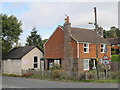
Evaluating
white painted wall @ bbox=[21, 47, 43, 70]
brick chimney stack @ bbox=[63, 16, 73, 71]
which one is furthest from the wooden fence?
white painted wall @ bbox=[21, 47, 43, 70]

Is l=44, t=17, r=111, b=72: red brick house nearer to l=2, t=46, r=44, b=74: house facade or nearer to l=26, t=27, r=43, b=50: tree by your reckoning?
l=2, t=46, r=44, b=74: house facade

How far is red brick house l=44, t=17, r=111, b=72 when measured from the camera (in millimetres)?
34625

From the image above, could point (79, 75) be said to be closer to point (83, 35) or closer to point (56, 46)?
point (56, 46)

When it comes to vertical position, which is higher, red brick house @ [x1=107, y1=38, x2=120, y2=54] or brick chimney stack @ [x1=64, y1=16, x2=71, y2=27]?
brick chimney stack @ [x1=64, y1=16, x2=71, y2=27]

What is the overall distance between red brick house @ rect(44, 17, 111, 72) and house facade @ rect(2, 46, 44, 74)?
221 centimetres

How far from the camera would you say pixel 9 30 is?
1802 inches

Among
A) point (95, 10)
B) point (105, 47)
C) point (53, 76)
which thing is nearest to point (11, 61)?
point (53, 76)

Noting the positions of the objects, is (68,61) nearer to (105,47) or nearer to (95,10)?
(105,47)

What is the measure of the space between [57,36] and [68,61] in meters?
5.33

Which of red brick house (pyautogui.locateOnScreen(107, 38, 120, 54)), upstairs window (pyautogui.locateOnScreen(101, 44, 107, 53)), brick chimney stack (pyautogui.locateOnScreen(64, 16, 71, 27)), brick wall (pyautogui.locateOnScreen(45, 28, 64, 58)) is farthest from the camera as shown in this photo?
red brick house (pyautogui.locateOnScreen(107, 38, 120, 54))

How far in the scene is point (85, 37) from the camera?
Answer: 1470 inches

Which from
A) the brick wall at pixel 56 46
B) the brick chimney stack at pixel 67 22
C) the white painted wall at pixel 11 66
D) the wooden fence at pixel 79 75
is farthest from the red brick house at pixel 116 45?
the wooden fence at pixel 79 75

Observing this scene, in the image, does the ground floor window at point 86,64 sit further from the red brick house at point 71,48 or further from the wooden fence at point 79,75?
the wooden fence at point 79,75

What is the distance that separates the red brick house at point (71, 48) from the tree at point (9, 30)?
1015 cm
